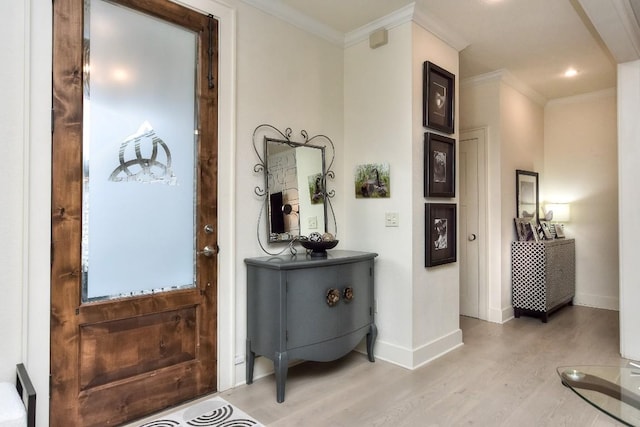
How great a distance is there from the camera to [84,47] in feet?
6.41

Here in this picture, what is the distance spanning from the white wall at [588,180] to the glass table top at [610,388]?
3365 millimetres

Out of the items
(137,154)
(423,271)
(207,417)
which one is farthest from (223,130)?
(423,271)

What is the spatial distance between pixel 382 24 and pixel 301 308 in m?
2.26

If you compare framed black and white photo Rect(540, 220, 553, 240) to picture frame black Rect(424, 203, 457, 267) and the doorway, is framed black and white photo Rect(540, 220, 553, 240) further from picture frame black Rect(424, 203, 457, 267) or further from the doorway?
picture frame black Rect(424, 203, 457, 267)

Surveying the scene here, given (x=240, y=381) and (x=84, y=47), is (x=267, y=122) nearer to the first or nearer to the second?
(x=84, y=47)

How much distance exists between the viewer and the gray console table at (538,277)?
4.04 meters

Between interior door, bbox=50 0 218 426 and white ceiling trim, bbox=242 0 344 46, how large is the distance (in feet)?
1.56

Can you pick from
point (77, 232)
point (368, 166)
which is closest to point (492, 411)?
→ point (368, 166)

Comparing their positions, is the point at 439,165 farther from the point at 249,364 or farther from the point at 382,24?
the point at 249,364

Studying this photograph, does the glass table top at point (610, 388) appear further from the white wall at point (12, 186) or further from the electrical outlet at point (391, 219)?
the white wall at point (12, 186)

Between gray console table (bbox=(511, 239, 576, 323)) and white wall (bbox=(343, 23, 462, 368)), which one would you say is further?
gray console table (bbox=(511, 239, 576, 323))

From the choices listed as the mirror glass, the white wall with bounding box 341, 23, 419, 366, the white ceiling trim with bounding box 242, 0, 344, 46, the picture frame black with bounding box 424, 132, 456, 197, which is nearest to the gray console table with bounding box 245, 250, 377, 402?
the mirror glass

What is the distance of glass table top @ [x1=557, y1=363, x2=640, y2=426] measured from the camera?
1.50 meters

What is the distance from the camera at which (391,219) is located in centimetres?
301
